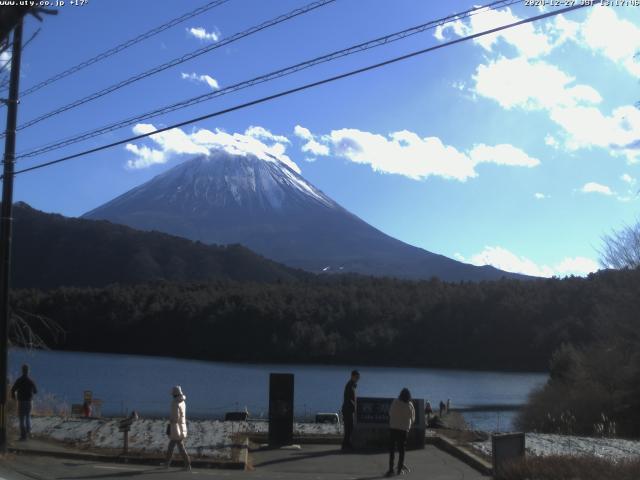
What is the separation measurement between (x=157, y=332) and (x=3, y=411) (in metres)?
90.1

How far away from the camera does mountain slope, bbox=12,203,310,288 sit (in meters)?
138

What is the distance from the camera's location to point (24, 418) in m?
15.8

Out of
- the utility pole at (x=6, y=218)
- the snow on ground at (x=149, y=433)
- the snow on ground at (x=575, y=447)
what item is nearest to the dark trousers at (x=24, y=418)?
the snow on ground at (x=149, y=433)

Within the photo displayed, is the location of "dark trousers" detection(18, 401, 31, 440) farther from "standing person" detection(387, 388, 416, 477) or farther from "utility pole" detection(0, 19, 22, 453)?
"standing person" detection(387, 388, 416, 477)

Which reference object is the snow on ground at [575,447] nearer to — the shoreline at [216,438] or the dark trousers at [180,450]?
the shoreline at [216,438]

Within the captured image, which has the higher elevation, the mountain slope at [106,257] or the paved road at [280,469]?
the mountain slope at [106,257]

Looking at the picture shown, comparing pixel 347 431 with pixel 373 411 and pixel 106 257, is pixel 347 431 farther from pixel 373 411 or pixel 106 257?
pixel 106 257

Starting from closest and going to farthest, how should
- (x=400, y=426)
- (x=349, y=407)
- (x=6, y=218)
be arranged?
(x=400, y=426), (x=6, y=218), (x=349, y=407)

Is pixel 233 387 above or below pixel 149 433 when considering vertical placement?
below

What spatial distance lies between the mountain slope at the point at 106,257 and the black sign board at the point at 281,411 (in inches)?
4793

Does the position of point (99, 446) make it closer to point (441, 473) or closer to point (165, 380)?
point (441, 473)

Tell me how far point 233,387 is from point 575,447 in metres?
41.9

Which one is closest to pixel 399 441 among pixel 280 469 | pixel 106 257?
pixel 280 469

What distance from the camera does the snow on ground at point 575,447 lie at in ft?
47.2
